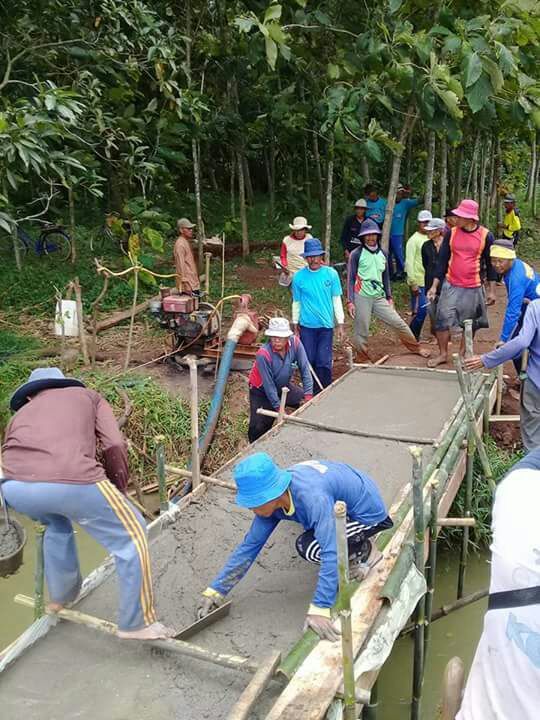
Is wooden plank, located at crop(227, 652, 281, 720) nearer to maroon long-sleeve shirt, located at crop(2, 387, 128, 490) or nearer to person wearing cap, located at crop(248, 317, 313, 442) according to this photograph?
maroon long-sleeve shirt, located at crop(2, 387, 128, 490)

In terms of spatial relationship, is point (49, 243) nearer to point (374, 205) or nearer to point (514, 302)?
point (374, 205)

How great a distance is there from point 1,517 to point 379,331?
5.35 meters

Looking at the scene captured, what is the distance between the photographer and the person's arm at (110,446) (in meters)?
3.03

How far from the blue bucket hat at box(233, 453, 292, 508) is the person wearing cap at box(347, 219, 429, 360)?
4.27 metres

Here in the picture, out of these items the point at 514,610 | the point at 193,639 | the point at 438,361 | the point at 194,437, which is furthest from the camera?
the point at 438,361

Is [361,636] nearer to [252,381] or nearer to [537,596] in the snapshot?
[537,596]

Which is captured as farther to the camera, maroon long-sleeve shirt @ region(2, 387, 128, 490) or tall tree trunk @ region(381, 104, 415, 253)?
tall tree trunk @ region(381, 104, 415, 253)

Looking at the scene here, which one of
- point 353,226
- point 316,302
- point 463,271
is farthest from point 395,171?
point 316,302

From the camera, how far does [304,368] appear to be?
5402 millimetres

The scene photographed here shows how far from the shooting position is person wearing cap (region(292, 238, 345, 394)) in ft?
20.0

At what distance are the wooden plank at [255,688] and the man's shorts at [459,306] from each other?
470 cm

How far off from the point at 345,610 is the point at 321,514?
60 centimetres

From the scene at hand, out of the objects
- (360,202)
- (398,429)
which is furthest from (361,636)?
(360,202)

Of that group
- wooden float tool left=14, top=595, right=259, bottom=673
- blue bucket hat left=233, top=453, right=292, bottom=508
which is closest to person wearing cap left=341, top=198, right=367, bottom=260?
blue bucket hat left=233, top=453, right=292, bottom=508
